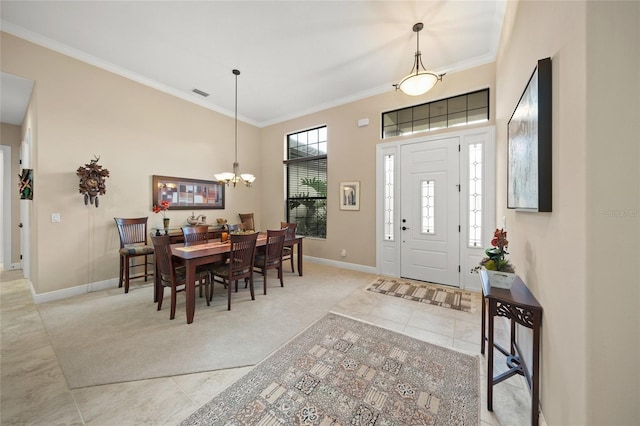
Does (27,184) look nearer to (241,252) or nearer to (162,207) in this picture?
(162,207)

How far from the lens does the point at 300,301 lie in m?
3.24

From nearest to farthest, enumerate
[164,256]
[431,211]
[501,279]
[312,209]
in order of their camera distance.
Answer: [501,279], [164,256], [431,211], [312,209]

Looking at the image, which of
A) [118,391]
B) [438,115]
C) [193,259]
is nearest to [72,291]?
[193,259]

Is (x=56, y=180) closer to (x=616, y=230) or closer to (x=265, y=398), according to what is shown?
(x=265, y=398)

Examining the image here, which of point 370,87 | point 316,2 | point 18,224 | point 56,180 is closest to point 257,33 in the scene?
point 316,2

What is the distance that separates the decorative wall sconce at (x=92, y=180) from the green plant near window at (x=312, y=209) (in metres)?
3.52

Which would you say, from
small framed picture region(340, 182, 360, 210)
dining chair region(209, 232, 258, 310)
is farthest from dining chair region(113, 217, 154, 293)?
small framed picture region(340, 182, 360, 210)

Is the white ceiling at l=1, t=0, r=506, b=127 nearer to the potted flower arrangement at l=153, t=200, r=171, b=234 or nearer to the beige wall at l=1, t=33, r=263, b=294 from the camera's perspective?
the beige wall at l=1, t=33, r=263, b=294

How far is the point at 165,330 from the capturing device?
2.47 meters

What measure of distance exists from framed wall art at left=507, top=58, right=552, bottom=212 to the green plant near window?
3.81 m

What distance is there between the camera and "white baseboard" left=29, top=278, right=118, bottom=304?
3.18m

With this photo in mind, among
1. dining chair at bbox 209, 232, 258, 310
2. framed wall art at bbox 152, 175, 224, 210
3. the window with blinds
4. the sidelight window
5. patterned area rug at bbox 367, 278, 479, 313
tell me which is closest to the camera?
dining chair at bbox 209, 232, 258, 310

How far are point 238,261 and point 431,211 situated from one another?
3150 millimetres

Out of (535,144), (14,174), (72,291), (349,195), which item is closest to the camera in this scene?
(535,144)
